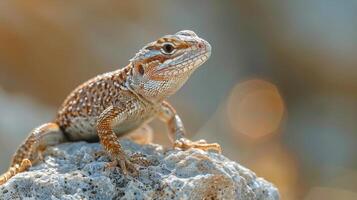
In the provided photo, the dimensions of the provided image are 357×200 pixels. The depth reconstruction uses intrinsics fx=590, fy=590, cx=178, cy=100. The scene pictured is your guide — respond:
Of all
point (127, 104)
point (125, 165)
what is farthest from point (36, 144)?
point (125, 165)

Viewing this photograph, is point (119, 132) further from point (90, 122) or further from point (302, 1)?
point (302, 1)

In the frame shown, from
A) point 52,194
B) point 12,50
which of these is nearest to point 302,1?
point 12,50

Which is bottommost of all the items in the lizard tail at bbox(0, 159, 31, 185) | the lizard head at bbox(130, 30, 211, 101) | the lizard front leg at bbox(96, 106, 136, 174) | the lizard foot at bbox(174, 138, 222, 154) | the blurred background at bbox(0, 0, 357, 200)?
the lizard tail at bbox(0, 159, 31, 185)

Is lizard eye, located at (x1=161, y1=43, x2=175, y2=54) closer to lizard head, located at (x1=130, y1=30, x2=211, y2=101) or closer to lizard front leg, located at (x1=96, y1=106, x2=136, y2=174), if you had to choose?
lizard head, located at (x1=130, y1=30, x2=211, y2=101)

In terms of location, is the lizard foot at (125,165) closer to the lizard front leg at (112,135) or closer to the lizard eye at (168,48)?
the lizard front leg at (112,135)

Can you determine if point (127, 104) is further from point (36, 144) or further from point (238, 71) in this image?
point (238, 71)

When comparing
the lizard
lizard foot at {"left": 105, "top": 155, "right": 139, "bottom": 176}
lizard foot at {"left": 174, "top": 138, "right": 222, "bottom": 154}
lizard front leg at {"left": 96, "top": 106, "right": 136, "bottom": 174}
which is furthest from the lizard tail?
lizard foot at {"left": 174, "top": 138, "right": 222, "bottom": 154}

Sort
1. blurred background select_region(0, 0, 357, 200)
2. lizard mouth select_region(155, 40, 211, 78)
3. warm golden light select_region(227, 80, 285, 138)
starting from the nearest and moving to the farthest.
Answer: lizard mouth select_region(155, 40, 211, 78)
blurred background select_region(0, 0, 357, 200)
warm golden light select_region(227, 80, 285, 138)
